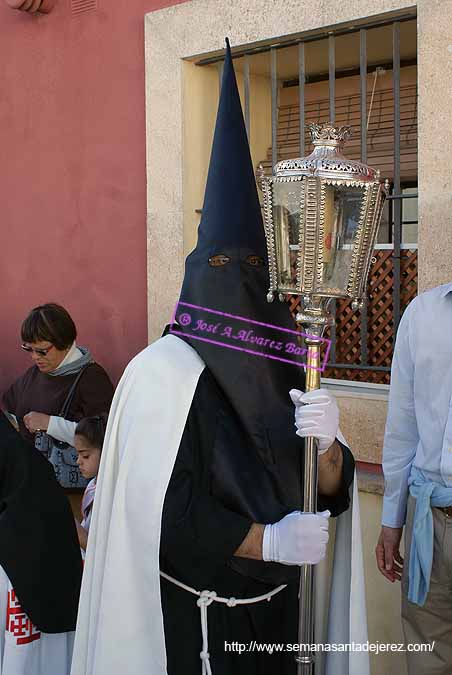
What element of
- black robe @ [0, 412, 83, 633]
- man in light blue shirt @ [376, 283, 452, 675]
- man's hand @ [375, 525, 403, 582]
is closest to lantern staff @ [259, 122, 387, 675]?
man in light blue shirt @ [376, 283, 452, 675]

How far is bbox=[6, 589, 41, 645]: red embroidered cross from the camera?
321 cm

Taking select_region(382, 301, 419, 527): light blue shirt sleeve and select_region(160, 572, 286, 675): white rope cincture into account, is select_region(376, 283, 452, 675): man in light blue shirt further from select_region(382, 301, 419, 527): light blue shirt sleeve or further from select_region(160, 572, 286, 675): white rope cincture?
select_region(160, 572, 286, 675): white rope cincture

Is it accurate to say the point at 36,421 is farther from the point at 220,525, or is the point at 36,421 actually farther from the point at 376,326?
the point at 220,525

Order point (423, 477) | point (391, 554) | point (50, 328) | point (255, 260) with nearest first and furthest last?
point (255, 260)
point (423, 477)
point (391, 554)
point (50, 328)

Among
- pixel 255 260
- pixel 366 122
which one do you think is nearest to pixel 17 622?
pixel 255 260

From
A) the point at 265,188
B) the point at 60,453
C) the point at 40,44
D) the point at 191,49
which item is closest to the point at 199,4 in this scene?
the point at 191,49

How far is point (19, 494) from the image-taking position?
327 cm

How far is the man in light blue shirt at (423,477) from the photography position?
2.92m

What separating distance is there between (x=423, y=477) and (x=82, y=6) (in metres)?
3.58

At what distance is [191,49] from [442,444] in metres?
2.71

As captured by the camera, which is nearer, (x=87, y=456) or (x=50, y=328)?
(x=87, y=456)

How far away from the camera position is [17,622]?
322 cm

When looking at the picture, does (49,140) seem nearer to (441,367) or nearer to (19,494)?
(19,494)

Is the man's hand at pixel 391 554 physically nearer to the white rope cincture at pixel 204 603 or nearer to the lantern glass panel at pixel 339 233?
the white rope cincture at pixel 204 603
